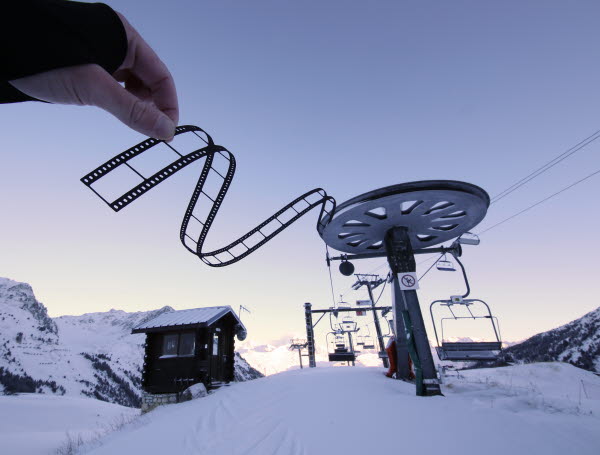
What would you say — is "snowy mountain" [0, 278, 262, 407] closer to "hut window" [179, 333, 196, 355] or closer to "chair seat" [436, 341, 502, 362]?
"hut window" [179, 333, 196, 355]

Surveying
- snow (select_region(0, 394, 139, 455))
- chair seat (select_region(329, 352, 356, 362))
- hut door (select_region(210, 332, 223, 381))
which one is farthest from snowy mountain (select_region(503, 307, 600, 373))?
snow (select_region(0, 394, 139, 455))

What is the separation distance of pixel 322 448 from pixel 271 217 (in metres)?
5.30

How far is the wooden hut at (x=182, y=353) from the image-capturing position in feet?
57.3

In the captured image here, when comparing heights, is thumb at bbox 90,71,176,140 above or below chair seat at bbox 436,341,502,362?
above

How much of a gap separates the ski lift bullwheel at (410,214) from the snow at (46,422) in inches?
537

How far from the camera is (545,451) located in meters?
3.90

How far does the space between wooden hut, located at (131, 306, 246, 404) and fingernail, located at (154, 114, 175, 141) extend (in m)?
18.1

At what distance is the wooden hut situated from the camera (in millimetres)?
17469

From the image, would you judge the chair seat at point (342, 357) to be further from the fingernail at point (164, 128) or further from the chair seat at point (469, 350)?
the fingernail at point (164, 128)

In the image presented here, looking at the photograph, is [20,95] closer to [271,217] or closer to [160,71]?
[160,71]

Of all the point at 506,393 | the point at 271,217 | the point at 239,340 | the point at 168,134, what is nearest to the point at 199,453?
the point at 271,217

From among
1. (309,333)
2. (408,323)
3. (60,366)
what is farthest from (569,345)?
(60,366)

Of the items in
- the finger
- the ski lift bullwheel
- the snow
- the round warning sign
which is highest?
the ski lift bullwheel

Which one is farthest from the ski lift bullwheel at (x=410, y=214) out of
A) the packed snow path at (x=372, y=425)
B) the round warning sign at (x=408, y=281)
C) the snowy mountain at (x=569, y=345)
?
the snowy mountain at (x=569, y=345)
